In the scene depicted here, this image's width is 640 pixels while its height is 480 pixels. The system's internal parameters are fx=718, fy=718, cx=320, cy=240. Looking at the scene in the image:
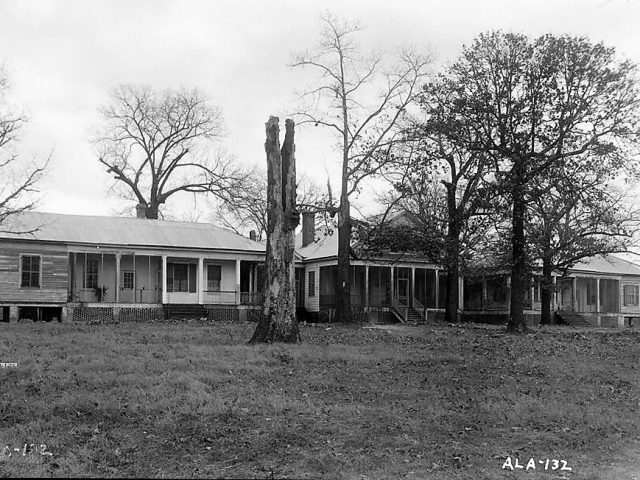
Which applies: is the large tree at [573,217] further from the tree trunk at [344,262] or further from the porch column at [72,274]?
the porch column at [72,274]

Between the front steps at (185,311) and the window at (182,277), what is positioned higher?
the window at (182,277)

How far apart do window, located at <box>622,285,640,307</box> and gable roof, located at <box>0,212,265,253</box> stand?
29.3m

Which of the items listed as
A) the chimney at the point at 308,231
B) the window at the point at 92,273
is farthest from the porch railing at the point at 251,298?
the chimney at the point at 308,231

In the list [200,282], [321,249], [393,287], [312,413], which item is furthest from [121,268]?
[312,413]

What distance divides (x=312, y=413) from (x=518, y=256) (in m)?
18.4

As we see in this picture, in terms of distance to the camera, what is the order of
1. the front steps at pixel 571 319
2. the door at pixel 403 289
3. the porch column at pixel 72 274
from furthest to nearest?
the front steps at pixel 571 319, the door at pixel 403 289, the porch column at pixel 72 274

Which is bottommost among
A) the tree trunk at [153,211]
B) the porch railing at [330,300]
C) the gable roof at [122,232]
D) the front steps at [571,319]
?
the front steps at [571,319]

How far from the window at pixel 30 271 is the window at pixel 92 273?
321cm

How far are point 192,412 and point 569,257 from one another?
93.7 ft

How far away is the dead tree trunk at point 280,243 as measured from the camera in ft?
63.4

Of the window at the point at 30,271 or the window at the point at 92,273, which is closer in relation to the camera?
the window at the point at 30,271

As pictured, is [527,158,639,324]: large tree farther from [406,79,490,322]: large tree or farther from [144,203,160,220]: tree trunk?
[144,203,160,220]: tree trunk

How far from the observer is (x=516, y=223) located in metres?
26.7

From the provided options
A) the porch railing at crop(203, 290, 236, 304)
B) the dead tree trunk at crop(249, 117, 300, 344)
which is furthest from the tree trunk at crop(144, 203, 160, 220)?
the dead tree trunk at crop(249, 117, 300, 344)
